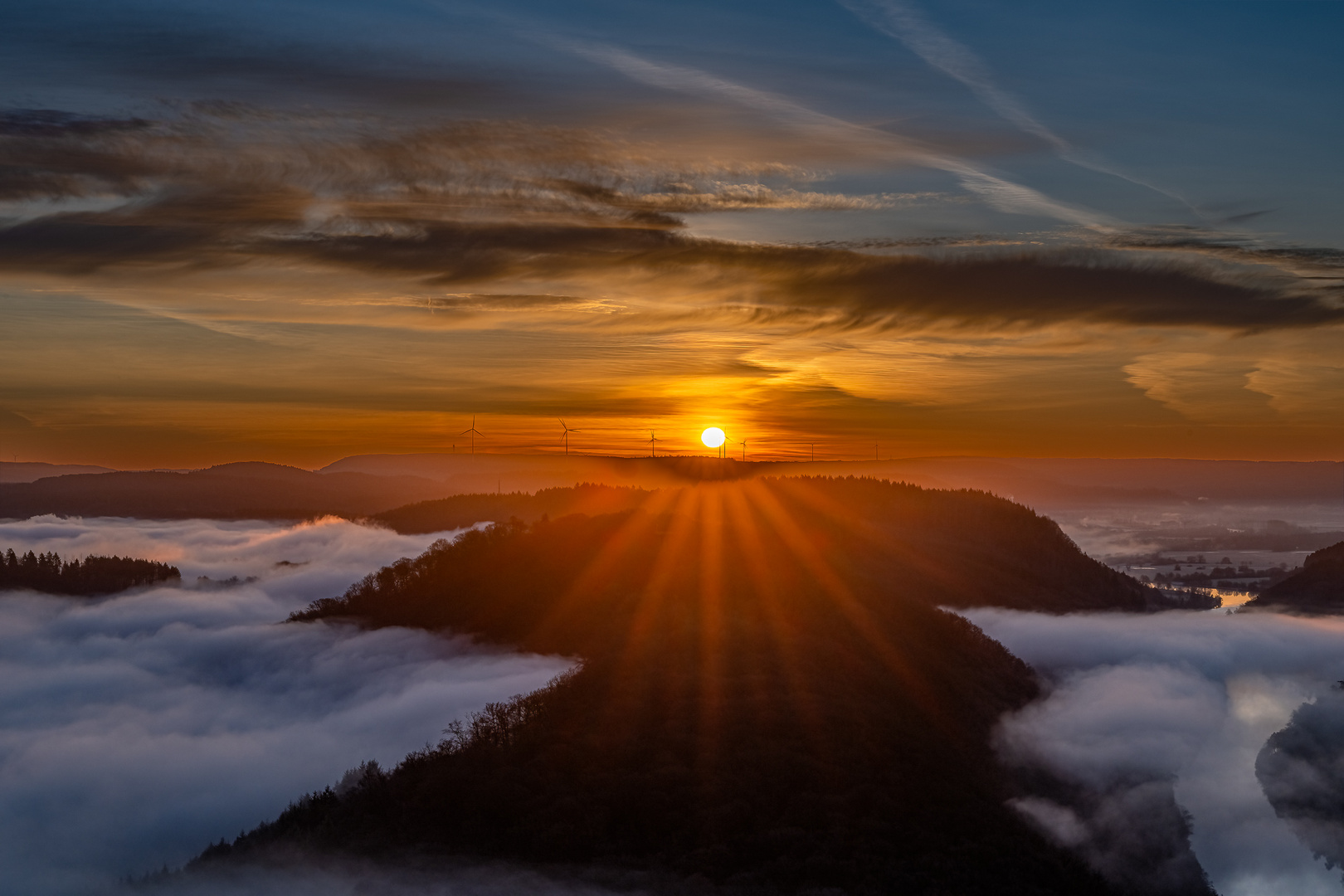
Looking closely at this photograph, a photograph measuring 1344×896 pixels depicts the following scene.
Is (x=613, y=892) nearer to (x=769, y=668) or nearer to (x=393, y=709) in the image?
(x=769, y=668)

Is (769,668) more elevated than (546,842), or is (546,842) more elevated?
(769,668)

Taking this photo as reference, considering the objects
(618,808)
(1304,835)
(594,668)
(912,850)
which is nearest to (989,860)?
(912,850)

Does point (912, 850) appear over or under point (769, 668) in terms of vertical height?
under

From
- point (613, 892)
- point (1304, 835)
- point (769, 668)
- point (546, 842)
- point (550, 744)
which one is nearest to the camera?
point (613, 892)

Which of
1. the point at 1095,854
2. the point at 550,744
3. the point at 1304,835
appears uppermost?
the point at 550,744

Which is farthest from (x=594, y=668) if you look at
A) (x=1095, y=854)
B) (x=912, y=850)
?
(x=1095, y=854)

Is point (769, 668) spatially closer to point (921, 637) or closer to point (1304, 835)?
point (921, 637)

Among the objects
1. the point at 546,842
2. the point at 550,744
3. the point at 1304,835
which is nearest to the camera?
the point at 546,842

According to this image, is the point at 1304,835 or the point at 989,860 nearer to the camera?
the point at 989,860

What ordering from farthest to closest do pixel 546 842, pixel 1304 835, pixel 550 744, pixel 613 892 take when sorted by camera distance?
pixel 1304 835, pixel 550 744, pixel 546 842, pixel 613 892
